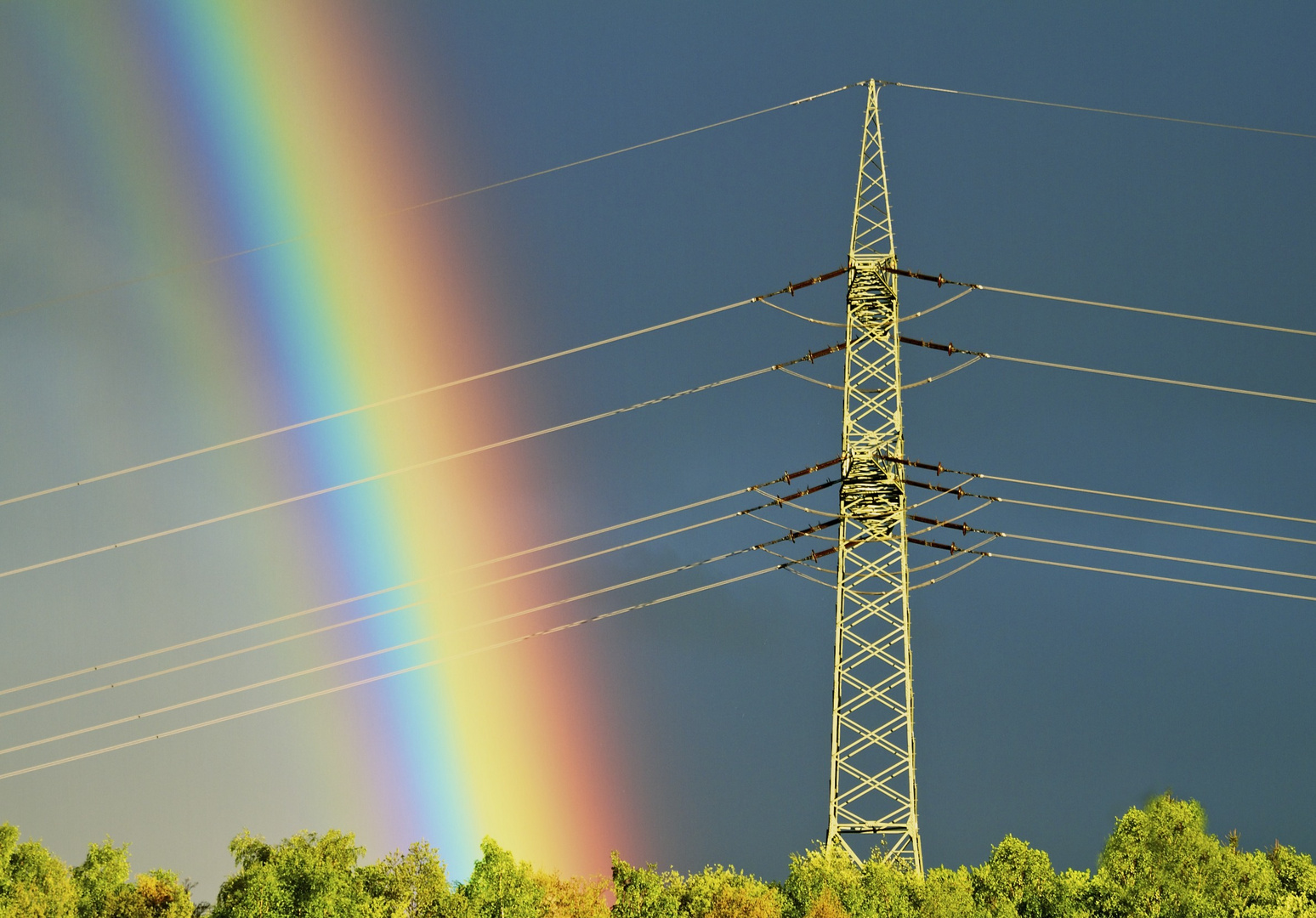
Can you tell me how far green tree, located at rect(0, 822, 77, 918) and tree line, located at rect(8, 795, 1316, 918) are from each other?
0.33m

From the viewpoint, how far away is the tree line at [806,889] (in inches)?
2943

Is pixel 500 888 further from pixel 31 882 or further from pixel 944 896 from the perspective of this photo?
pixel 31 882

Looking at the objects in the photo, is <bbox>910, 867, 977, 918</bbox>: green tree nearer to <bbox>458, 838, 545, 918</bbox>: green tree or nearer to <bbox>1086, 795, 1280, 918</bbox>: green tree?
→ <bbox>1086, 795, 1280, 918</bbox>: green tree

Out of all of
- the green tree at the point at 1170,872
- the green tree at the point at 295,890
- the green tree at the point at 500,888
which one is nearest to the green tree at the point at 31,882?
the green tree at the point at 295,890

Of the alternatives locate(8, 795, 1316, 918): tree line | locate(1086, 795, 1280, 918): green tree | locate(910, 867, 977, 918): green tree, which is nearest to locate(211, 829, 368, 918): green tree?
locate(8, 795, 1316, 918): tree line

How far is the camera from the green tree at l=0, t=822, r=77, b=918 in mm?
100062

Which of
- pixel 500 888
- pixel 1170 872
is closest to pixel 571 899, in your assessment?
pixel 500 888

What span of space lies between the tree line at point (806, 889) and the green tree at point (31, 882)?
1.07 feet

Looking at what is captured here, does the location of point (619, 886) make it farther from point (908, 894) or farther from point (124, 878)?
point (124, 878)

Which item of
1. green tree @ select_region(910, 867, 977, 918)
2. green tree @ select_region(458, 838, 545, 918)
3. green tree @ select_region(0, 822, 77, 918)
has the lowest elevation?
green tree @ select_region(910, 867, 977, 918)

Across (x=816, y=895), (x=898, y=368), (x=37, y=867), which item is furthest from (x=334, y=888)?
(x=898, y=368)

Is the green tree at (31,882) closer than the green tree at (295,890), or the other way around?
the green tree at (295,890)

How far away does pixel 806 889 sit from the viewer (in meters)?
76.1

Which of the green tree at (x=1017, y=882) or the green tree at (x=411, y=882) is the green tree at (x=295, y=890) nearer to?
the green tree at (x=411, y=882)
